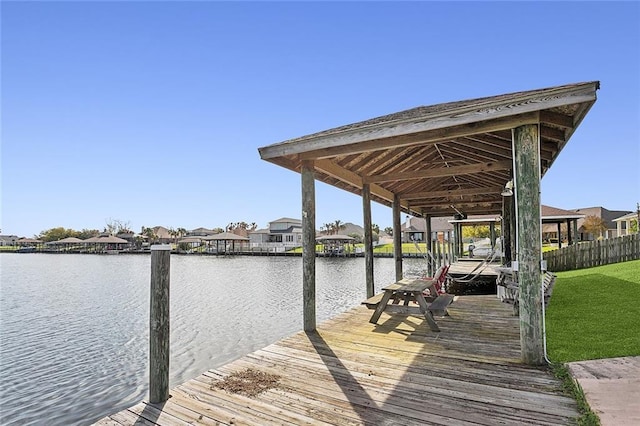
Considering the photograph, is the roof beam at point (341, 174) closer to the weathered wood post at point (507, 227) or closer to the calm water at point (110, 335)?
the weathered wood post at point (507, 227)

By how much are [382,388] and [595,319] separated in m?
4.52

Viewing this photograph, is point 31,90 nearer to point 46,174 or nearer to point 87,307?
point 87,307

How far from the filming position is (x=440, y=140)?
15.1 ft

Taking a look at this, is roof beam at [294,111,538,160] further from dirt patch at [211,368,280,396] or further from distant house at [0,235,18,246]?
distant house at [0,235,18,246]

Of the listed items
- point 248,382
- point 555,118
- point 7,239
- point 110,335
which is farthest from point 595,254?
point 7,239

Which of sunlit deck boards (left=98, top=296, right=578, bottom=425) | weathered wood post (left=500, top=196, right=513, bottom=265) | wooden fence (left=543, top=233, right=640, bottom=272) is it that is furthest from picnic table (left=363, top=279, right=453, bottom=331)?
wooden fence (left=543, top=233, right=640, bottom=272)

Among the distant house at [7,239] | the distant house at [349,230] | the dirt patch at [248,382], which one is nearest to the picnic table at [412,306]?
the dirt patch at [248,382]

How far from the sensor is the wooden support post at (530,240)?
3.73 meters

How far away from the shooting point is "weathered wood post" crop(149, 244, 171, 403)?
3133mm

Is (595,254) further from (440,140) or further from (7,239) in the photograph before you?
(7,239)

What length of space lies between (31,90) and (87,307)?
9.75m

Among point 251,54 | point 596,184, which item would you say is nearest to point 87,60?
point 251,54

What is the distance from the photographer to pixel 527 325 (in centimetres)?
382

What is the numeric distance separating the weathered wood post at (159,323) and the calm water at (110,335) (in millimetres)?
3166
